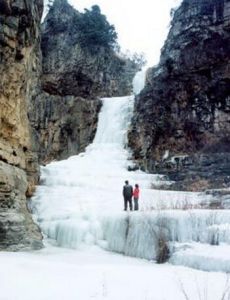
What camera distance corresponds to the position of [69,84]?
37281 millimetres

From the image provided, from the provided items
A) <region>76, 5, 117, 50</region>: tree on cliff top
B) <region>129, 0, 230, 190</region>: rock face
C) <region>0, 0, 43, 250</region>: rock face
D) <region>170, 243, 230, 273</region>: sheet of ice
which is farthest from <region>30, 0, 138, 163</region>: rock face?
<region>170, 243, 230, 273</region>: sheet of ice

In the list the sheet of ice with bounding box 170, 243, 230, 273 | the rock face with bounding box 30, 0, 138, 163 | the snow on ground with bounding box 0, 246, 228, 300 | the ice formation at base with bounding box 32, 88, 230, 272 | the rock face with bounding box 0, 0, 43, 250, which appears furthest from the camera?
the rock face with bounding box 30, 0, 138, 163

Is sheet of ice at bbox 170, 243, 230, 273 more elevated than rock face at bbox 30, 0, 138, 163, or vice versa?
rock face at bbox 30, 0, 138, 163

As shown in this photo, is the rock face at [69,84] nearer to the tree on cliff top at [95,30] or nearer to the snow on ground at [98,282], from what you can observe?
the tree on cliff top at [95,30]

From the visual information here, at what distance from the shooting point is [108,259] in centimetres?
1336

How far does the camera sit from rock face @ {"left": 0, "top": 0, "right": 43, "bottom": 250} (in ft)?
44.9

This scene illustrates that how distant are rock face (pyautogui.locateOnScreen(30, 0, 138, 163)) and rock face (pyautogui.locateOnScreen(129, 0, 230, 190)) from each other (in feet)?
18.4

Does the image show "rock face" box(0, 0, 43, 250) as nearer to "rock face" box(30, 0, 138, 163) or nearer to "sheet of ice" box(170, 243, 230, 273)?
"sheet of ice" box(170, 243, 230, 273)

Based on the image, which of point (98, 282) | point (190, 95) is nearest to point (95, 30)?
point (190, 95)

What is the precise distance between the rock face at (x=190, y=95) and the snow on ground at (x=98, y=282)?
1523 centimetres

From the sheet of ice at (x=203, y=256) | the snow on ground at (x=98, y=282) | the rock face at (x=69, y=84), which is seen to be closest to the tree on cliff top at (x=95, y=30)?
the rock face at (x=69, y=84)

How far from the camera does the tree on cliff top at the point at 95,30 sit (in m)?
38.5

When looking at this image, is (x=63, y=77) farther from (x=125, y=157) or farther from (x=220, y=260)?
(x=220, y=260)

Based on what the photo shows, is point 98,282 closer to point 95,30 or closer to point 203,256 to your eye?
point 203,256
